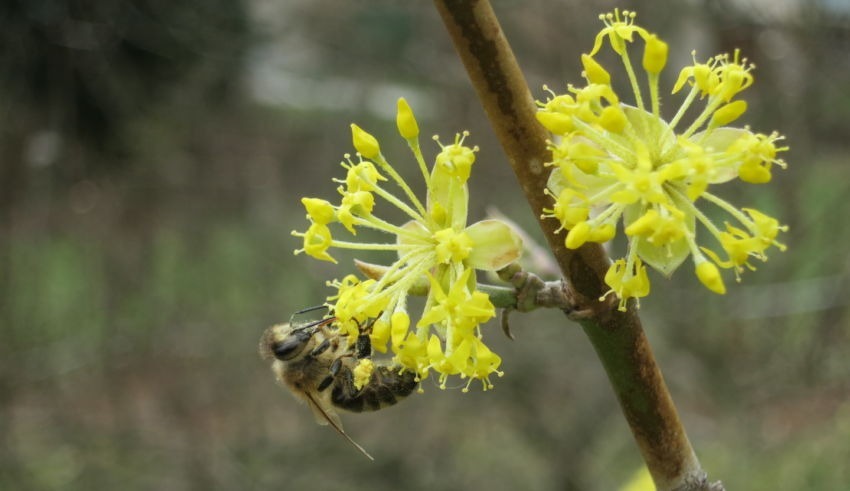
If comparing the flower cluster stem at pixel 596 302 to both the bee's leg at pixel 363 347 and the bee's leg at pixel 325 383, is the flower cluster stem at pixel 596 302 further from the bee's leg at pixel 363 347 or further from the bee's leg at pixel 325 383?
the bee's leg at pixel 325 383

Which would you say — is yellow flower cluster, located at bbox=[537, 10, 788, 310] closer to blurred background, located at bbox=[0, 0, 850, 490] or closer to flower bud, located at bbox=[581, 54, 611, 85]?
flower bud, located at bbox=[581, 54, 611, 85]

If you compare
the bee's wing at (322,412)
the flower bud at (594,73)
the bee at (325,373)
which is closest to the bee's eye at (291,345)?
the bee at (325,373)

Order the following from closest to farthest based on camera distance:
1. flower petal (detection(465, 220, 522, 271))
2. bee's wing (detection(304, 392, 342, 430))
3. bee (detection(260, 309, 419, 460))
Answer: flower petal (detection(465, 220, 522, 271)) → bee (detection(260, 309, 419, 460)) → bee's wing (detection(304, 392, 342, 430))

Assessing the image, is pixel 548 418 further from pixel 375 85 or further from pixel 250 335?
pixel 375 85

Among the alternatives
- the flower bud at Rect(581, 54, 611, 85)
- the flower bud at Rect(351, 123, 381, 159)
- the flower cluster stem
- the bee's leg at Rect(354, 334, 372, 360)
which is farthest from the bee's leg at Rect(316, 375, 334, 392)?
the flower bud at Rect(581, 54, 611, 85)

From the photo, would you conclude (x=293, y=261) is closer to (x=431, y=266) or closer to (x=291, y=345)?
(x=291, y=345)

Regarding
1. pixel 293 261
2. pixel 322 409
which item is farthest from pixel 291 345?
pixel 293 261
